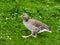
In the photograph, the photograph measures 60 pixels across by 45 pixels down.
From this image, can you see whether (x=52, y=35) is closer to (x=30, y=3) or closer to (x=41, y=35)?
(x=41, y=35)

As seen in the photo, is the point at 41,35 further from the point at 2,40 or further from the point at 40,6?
the point at 40,6

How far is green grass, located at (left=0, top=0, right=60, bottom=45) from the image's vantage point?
12633 mm

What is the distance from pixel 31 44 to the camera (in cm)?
1230

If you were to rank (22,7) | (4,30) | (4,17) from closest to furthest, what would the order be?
1. (4,30)
2. (4,17)
3. (22,7)

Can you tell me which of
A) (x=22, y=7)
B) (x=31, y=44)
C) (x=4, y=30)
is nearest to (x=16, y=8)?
(x=22, y=7)

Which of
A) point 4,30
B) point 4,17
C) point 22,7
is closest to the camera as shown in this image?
point 4,30

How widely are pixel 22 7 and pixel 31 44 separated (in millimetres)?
3610

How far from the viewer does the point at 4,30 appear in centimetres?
1321

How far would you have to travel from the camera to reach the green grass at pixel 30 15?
1263 centimetres

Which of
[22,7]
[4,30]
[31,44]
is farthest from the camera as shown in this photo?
[22,7]

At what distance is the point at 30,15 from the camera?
1502cm

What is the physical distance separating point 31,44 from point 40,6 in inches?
158

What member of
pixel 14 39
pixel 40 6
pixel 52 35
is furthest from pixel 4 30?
pixel 40 6

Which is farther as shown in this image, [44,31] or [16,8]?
[16,8]
